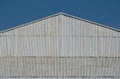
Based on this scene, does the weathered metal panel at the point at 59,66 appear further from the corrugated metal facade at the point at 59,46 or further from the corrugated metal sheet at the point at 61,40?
the corrugated metal sheet at the point at 61,40

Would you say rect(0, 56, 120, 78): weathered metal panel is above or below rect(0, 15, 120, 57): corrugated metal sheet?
below

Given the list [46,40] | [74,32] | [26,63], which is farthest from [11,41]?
[74,32]

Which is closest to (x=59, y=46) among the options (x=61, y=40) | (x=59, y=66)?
(x=61, y=40)

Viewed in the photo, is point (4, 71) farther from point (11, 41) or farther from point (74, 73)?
point (74, 73)

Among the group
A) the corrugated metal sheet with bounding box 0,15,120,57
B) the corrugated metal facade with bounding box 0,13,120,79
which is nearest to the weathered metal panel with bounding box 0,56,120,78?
the corrugated metal facade with bounding box 0,13,120,79

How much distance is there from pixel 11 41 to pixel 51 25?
4.44m

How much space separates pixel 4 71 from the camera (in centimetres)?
1471

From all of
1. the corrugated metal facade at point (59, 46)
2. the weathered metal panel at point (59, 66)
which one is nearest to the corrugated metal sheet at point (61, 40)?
the corrugated metal facade at point (59, 46)

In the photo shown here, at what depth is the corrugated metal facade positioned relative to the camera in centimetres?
1419

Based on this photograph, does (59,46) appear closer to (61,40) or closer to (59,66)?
(61,40)

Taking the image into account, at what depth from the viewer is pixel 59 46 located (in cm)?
1423

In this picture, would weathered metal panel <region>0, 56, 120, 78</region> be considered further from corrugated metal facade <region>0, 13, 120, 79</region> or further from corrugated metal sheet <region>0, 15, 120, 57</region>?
corrugated metal sheet <region>0, 15, 120, 57</region>

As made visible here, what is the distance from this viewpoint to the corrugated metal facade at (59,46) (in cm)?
1419

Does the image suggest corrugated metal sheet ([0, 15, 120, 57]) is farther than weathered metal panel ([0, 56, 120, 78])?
No
